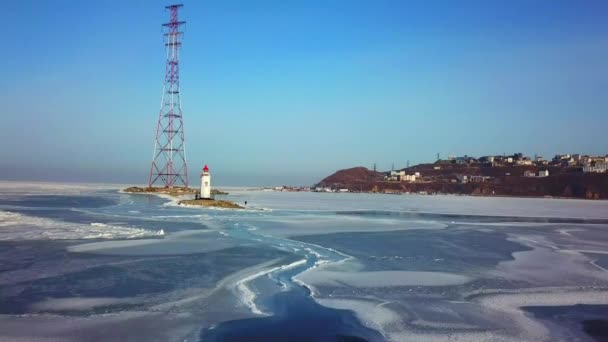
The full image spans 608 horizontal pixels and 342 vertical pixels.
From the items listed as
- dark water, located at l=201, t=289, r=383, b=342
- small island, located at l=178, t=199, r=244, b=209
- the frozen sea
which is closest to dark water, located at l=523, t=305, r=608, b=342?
the frozen sea

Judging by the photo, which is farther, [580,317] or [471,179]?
[471,179]

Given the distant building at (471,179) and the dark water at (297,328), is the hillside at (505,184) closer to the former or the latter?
the distant building at (471,179)

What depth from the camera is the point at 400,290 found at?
9.23m

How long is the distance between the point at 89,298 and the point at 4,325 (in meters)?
1.71

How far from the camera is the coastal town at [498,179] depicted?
322 ft

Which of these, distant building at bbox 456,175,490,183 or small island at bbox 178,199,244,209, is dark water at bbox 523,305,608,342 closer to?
small island at bbox 178,199,244,209

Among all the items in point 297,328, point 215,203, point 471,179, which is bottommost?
point 297,328

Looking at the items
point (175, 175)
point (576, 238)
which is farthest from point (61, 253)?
point (175, 175)

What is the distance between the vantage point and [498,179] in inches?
4857

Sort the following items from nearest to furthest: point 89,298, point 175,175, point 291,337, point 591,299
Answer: point 291,337 < point 89,298 < point 591,299 < point 175,175

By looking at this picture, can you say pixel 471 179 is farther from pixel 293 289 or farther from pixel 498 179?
pixel 293 289

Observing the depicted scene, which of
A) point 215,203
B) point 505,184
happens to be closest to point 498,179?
point 505,184

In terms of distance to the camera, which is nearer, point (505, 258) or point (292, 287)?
point (292, 287)

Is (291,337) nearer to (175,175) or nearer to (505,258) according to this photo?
(505,258)
